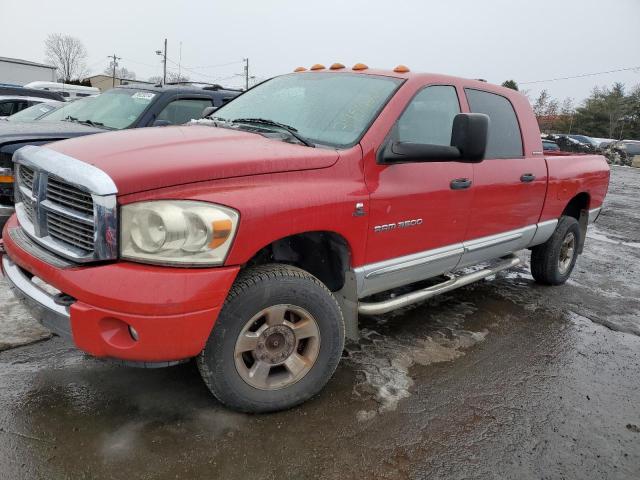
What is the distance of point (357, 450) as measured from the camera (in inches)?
94.0

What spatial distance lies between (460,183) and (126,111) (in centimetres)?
420

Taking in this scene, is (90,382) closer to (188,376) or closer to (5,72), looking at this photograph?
(188,376)

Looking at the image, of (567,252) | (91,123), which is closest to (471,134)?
(567,252)

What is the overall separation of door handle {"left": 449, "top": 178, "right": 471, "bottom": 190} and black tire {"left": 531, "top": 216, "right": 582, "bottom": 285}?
195 cm

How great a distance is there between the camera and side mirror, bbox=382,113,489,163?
283 cm

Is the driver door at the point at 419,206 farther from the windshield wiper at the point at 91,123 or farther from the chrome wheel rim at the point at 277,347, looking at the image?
the windshield wiper at the point at 91,123

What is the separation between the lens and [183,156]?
7.64ft

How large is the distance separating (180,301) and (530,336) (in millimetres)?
2924

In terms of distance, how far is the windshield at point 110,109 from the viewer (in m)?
5.71

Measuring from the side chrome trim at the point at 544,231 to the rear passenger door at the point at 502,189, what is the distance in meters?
0.12

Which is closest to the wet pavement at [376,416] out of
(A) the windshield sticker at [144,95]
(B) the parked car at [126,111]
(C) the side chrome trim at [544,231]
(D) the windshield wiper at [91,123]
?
(C) the side chrome trim at [544,231]

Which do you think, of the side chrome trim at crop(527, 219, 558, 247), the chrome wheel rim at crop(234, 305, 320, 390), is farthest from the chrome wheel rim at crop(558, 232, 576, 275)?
the chrome wheel rim at crop(234, 305, 320, 390)

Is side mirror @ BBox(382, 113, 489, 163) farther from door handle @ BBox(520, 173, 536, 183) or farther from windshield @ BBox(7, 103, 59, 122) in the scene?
windshield @ BBox(7, 103, 59, 122)

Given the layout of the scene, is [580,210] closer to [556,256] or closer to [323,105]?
[556,256]
